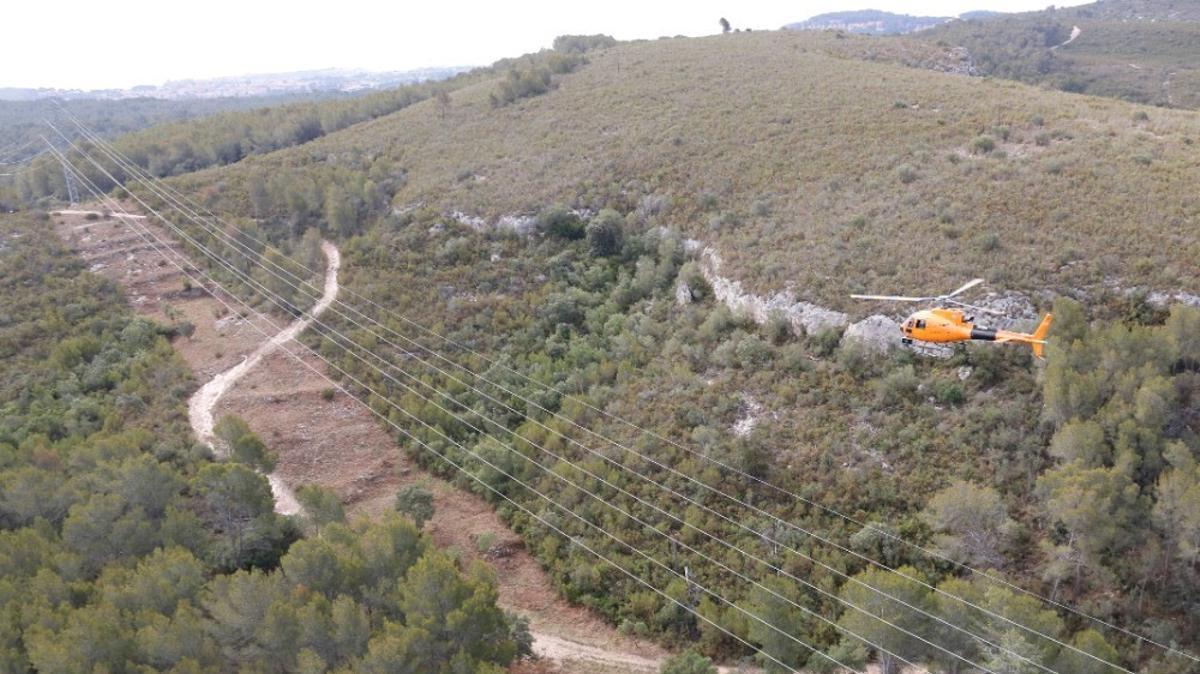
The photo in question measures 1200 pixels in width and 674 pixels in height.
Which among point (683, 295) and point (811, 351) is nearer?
point (811, 351)

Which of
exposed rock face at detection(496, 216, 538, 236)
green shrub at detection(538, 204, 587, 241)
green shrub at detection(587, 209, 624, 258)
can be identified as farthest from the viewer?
exposed rock face at detection(496, 216, 538, 236)

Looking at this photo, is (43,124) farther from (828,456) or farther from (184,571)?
(828,456)

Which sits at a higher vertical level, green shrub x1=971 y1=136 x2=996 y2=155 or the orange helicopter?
green shrub x1=971 y1=136 x2=996 y2=155

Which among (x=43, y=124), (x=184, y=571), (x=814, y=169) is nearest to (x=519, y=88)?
(x=814, y=169)

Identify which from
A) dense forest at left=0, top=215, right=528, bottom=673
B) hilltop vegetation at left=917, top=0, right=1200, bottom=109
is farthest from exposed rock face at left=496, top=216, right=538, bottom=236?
hilltop vegetation at left=917, top=0, right=1200, bottom=109

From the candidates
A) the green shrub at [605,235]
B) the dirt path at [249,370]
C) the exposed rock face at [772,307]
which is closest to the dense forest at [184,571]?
the dirt path at [249,370]

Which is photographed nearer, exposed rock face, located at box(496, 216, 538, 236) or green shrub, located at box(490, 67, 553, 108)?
exposed rock face, located at box(496, 216, 538, 236)

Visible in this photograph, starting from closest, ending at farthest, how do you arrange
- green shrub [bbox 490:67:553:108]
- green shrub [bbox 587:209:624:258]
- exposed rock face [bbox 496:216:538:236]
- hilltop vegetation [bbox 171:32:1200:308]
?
hilltop vegetation [bbox 171:32:1200:308], green shrub [bbox 587:209:624:258], exposed rock face [bbox 496:216:538:236], green shrub [bbox 490:67:553:108]

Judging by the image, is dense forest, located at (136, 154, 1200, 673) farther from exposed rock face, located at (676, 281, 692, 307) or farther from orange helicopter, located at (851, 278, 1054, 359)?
orange helicopter, located at (851, 278, 1054, 359)

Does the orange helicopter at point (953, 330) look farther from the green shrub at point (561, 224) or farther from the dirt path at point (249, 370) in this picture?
the green shrub at point (561, 224)
